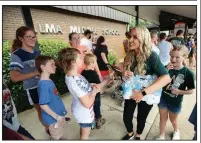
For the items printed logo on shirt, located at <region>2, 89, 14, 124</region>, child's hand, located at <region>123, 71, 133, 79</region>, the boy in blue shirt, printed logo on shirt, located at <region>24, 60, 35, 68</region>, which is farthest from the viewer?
printed logo on shirt, located at <region>24, 60, 35, 68</region>

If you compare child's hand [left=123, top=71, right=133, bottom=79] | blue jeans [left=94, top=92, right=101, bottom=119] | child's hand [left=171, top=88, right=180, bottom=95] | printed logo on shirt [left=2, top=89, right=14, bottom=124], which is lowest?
blue jeans [left=94, top=92, right=101, bottom=119]

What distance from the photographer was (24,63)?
2076 millimetres

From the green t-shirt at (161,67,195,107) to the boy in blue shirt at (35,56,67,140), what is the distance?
4.47 feet

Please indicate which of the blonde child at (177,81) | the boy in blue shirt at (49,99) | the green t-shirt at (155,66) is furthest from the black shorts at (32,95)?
the blonde child at (177,81)

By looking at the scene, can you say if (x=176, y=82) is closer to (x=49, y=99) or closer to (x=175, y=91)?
(x=175, y=91)

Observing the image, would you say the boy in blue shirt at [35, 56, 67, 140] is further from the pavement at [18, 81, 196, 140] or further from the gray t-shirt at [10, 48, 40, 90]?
the pavement at [18, 81, 196, 140]

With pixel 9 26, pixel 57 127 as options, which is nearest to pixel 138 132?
pixel 57 127

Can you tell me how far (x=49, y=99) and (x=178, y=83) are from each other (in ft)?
5.04

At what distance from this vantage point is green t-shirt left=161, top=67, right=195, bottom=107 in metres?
1.94

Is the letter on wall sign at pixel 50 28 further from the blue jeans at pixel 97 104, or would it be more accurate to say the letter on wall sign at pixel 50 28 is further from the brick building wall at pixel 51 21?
the blue jeans at pixel 97 104

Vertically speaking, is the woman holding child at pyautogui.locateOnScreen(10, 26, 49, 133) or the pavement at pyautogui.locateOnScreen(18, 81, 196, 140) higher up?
the woman holding child at pyautogui.locateOnScreen(10, 26, 49, 133)

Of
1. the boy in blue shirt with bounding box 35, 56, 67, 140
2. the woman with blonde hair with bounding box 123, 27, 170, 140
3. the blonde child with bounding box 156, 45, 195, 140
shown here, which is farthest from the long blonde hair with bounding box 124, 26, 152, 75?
the boy in blue shirt with bounding box 35, 56, 67, 140

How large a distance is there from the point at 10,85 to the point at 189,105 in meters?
3.81

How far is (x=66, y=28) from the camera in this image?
22.3 ft
